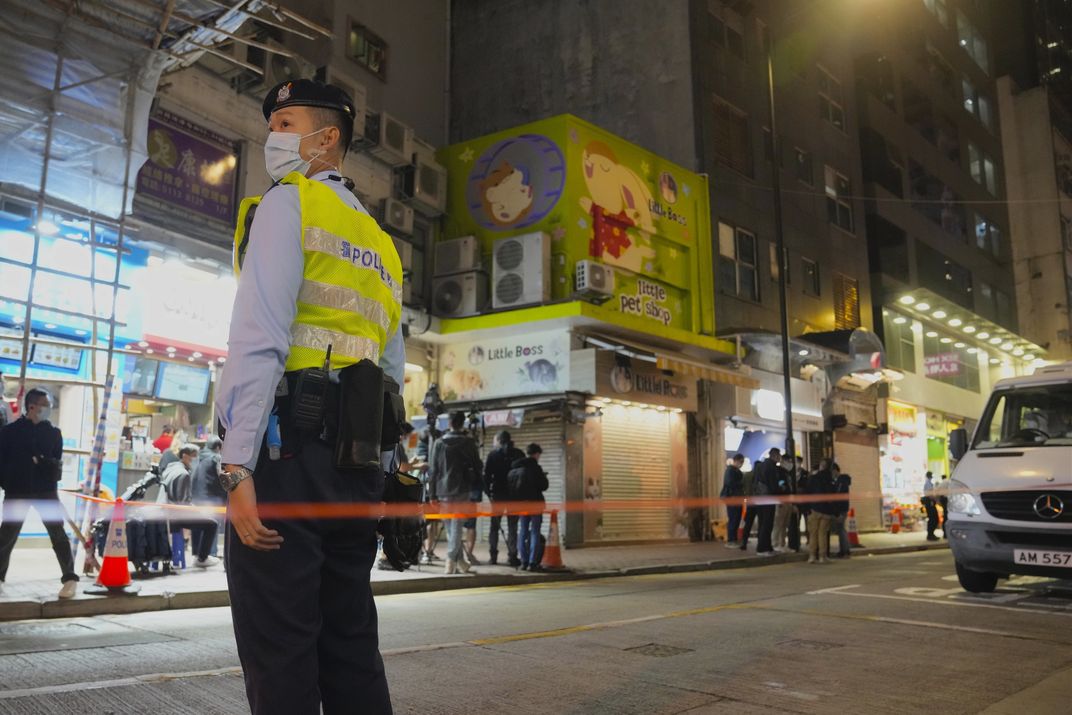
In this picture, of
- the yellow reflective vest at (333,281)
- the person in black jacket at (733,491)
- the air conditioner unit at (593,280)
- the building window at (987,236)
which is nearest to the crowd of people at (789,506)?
the person in black jacket at (733,491)

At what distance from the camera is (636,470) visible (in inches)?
784

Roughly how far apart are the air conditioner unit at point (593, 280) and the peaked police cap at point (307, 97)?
1522 centimetres

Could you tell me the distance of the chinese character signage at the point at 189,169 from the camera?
13.8 m

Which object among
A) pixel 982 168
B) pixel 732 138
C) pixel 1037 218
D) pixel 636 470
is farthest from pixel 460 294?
pixel 1037 218

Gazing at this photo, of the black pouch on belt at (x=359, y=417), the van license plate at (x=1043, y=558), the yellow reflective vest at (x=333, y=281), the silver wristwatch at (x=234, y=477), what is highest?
the yellow reflective vest at (x=333, y=281)

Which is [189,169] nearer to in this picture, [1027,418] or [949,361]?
[1027,418]

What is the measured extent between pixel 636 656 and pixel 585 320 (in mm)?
12707

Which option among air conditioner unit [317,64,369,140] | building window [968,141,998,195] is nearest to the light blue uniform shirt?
air conditioner unit [317,64,369,140]

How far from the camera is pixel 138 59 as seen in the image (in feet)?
37.0

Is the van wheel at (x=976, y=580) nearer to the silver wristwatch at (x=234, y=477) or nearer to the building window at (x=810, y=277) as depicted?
the silver wristwatch at (x=234, y=477)

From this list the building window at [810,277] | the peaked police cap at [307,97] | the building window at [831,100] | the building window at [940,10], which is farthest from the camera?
the building window at [940,10]

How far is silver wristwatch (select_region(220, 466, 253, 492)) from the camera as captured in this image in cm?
221

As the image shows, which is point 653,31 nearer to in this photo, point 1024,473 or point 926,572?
point 926,572

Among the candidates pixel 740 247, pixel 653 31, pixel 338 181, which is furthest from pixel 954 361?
pixel 338 181
